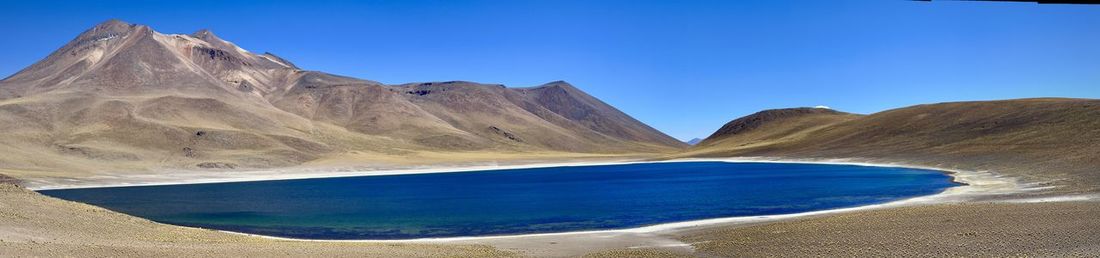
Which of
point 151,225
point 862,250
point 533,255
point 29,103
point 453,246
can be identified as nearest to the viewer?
point 862,250

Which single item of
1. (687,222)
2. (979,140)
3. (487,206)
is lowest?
(687,222)

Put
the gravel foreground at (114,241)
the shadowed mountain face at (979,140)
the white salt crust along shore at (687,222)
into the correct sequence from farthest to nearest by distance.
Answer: the shadowed mountain face at (979,140) < the white salt crust along shore at (687,222) < the gravel foreground at (114,241)

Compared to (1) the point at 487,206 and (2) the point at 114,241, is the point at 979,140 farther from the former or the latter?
(2) the point at 114,241

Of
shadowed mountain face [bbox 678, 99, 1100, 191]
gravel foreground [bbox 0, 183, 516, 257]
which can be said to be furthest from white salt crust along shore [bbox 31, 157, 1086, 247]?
gravel foreground [bbox 0, 183, 516, 257]

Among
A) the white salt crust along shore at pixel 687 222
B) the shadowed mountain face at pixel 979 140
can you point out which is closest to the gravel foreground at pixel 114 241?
the white salt crust along shore at pixel 687 222

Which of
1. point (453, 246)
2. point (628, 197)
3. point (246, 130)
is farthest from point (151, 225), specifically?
point (246, 130)

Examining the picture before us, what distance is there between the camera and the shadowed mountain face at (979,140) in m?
74.2

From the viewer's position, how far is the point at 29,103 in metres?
184

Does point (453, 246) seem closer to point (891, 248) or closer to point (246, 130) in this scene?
point (891, 248)

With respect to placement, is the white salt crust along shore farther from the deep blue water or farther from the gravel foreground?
the gravel foreground

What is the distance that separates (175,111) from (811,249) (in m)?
201

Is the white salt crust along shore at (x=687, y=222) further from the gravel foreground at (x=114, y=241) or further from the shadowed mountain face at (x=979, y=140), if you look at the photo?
the gravel foreground at (x=114, y=241)

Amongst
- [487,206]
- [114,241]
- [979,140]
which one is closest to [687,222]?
[487,206]

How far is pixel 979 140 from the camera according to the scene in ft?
361
